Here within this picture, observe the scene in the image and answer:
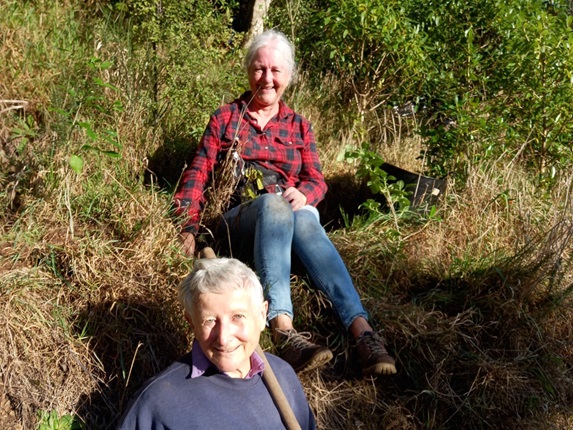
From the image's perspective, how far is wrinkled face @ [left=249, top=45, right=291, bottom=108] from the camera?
13.6 feet

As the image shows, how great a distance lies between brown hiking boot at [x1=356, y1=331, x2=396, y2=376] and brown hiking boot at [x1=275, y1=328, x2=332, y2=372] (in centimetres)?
25

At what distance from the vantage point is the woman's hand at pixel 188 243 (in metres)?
3.72

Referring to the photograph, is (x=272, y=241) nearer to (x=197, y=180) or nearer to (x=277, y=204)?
(x=277, y=204)

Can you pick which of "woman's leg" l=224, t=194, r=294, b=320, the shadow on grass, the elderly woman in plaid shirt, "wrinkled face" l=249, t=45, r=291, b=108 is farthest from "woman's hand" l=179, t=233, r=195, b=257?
"wrinkled face" l=249, t=45, r=291, b=108

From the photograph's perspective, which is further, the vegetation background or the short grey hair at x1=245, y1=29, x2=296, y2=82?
the short grey hair at x1=245, y1=29, x2=296, y2=82

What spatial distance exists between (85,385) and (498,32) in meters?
4.13

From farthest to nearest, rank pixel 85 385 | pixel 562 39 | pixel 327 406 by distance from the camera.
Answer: pixel 562 39 < pixel 327 406 < pixel 85 385

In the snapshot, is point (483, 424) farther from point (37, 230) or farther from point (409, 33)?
point (409, 33)

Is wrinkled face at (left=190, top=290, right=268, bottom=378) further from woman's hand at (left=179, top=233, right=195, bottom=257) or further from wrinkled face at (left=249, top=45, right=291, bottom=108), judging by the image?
wrinkled face at (left=249, top=45, right=291, bottom=108)

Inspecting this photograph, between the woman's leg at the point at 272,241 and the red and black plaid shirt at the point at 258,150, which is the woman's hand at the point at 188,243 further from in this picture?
the woman's leg at the point at 272,241

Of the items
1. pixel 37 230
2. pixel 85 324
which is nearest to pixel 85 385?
pixel 85 324

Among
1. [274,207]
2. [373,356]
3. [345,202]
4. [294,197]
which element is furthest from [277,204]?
[345,202]

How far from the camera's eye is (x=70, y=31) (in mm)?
5062

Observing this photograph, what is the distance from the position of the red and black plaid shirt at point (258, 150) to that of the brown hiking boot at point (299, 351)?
3.05 feet
